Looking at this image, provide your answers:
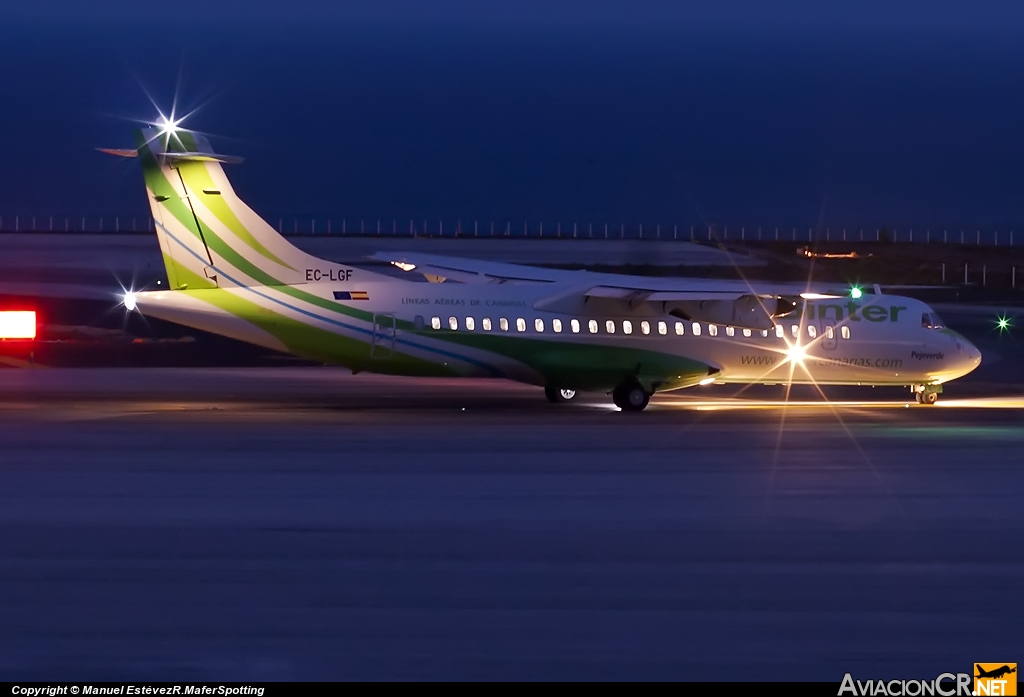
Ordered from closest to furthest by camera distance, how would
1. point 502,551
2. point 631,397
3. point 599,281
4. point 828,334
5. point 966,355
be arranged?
1. point 502,551
2. point 631,397
3. point 599,281
4. point 828,334
5. point 966,355

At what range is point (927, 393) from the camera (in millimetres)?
31516

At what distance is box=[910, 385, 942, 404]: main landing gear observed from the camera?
103ft

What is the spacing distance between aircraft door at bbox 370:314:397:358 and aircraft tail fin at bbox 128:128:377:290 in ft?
4.20

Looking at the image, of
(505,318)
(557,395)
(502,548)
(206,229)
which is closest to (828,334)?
(557,395)

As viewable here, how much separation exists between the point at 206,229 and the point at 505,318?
6354 mm

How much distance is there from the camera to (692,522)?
1322 cm

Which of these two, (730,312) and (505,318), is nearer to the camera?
(505,318)

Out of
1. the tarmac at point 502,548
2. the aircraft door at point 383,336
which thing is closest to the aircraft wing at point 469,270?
the aircraft door at point 383,336

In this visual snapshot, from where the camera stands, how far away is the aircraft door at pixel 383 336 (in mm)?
27672

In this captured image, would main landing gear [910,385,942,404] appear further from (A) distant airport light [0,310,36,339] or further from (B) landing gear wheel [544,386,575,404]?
(A) distant airport light [0,310,36,339]

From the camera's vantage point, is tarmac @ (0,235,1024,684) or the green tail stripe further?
the green tail stripe

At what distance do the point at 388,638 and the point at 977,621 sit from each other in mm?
3889

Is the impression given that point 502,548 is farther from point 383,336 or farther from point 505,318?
point 505,318

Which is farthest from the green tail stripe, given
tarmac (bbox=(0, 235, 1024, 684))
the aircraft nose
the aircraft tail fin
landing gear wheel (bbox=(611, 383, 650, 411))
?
the aircraft nose
